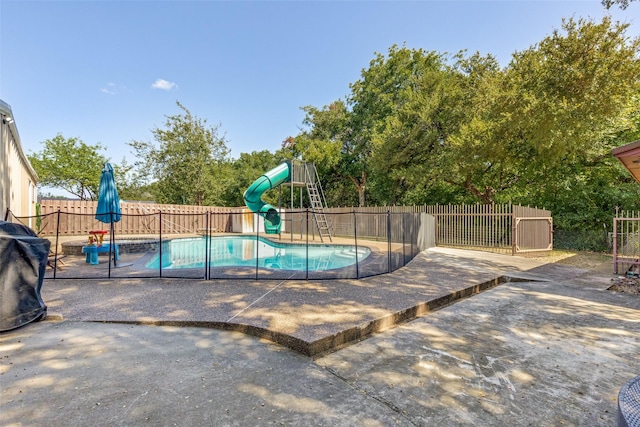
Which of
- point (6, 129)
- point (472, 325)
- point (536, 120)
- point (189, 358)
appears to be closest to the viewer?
point (189, 358)

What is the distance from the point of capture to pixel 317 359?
2889mm

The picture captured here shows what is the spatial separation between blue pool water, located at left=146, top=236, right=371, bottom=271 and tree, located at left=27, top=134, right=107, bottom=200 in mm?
A: 15675

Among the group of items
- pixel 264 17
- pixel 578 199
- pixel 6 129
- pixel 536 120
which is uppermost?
pixel 264 17

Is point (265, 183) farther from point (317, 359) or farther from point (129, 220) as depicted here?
point (317, 359)

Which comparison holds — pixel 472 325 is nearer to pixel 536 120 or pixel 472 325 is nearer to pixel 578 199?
pixel 536 120

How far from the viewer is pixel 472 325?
3865 mm

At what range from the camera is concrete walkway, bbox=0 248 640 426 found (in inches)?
81.0

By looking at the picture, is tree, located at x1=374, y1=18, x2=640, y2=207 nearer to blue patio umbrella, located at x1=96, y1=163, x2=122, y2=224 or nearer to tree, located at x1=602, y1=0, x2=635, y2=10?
tree, located at x1=602, y1=0, x2=635, y2=10

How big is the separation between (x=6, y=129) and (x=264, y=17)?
27.2 ft

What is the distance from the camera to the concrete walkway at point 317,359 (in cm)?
206

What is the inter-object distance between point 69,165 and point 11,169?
18.3 m

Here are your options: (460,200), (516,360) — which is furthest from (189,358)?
(460,200)

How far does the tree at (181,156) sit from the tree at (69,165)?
4.05 meters

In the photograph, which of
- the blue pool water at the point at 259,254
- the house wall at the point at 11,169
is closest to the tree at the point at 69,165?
the house wall at the point at 11,169
